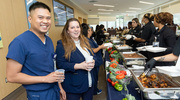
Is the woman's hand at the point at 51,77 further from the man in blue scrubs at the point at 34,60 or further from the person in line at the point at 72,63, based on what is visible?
the person in line at the point at 72,63

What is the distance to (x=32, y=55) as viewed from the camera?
0.72 m

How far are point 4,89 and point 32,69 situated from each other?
175 centimetres

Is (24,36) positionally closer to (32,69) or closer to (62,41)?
(32,69)

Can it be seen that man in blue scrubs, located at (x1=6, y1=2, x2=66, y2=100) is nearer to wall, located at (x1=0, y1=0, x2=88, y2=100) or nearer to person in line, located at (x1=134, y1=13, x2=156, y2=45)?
wall, located at (x1=0, y1=0, x2=88, y2=100)

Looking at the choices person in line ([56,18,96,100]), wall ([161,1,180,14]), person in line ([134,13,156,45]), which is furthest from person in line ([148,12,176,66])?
wall ([161,1,180,14])

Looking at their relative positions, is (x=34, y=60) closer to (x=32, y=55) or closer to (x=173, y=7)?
(x=32, y=55)

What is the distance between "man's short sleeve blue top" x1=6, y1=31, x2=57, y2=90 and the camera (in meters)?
0.66

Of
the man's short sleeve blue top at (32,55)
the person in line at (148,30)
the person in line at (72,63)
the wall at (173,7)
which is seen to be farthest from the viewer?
the wall at (173,7)

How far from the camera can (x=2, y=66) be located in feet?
6.46

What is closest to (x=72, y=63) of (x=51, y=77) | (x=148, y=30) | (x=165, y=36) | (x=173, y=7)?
(x=51, y=77)

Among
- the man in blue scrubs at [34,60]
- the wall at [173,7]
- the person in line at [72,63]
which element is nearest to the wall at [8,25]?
the person in line at [72,63]

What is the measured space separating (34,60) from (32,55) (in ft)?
0.11

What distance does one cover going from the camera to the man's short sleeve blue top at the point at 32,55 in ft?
2.17

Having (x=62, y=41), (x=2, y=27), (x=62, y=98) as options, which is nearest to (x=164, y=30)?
(x=62, y=41)
